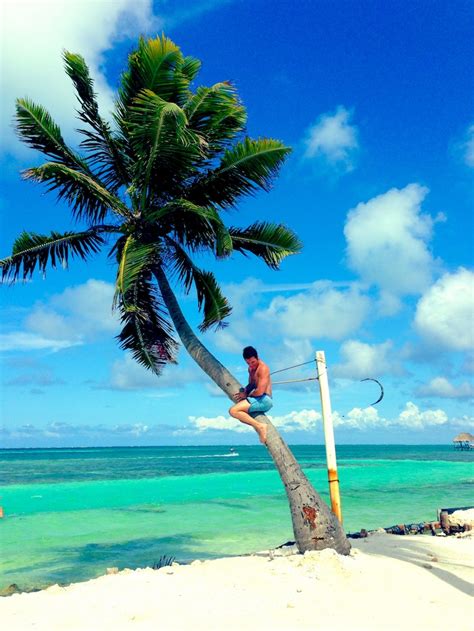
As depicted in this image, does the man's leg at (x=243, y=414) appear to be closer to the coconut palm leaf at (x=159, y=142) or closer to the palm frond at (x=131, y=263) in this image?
the palm frond at (x=131, y=263)

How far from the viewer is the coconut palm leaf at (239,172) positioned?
30.9ft

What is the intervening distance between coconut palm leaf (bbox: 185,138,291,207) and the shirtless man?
331 centimetres

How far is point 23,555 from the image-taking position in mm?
13977

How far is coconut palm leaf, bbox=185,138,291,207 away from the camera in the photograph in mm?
9422

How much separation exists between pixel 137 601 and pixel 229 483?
3001cm

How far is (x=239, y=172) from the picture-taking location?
9.87 meters

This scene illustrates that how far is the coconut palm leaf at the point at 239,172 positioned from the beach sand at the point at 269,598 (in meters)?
6.40

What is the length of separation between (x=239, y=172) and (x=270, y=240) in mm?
1416

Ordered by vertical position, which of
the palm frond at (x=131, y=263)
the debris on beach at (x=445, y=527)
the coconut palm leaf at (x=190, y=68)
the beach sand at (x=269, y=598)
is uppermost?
the coconut palm leaf at (x=190, y=68)

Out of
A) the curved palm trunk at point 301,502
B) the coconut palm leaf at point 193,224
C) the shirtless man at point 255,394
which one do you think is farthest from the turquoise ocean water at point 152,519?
the coconut palm leaf at point 193,224

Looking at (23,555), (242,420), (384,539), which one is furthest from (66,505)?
(242,420)

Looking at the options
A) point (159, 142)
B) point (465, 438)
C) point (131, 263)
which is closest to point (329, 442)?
point (131, 263)

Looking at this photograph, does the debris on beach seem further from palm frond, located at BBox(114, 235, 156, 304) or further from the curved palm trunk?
palm frond, located at BBox(114, 235, 156, 304)

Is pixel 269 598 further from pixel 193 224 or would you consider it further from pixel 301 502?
pixel 193 224
